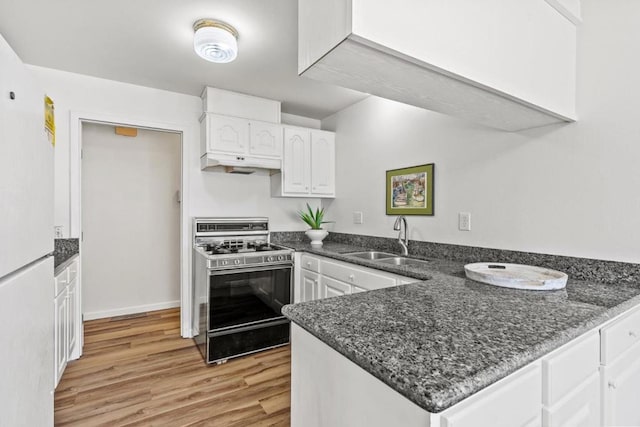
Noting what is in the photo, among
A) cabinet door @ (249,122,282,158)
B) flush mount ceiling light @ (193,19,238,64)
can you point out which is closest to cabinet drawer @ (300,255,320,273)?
cabinet door @ (249,122,282,158)

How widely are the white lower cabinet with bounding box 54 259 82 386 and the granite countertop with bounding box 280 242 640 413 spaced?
1.77m

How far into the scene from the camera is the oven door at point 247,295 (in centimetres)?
245

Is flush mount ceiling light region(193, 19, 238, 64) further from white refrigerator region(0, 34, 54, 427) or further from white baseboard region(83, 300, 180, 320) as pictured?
white baseboard region(83, 300, 180, 320)

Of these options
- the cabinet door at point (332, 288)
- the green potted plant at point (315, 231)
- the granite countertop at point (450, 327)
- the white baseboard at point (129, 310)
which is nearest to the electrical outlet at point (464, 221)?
the granite countertop at point (450, 327)

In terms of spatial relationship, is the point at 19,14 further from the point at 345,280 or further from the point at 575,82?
the point at 575,82

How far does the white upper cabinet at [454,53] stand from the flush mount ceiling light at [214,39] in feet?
3.27

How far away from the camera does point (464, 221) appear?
2203 millimetres

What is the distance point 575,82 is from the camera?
A: 1608 millimetres

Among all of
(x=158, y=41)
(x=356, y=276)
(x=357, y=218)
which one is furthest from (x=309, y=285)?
(x=158, y=41)

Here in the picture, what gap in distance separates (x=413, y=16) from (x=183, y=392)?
8.00ft

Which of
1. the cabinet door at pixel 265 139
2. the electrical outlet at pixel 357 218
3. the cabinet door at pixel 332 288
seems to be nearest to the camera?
the cabinet door at pixel 332 288

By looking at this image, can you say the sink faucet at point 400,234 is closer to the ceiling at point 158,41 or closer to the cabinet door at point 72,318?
the ceiling at point 158,41

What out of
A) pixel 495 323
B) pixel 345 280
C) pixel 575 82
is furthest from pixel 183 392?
pixel 575 82

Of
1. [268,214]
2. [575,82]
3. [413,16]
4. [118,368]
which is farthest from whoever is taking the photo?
[268,214]
